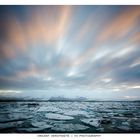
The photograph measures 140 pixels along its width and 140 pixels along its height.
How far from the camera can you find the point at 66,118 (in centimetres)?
291

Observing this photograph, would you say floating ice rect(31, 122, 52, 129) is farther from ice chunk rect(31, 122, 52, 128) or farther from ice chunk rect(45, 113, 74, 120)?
ice chunk rect(45, 113, 74, 120)

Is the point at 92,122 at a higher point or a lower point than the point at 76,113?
lower

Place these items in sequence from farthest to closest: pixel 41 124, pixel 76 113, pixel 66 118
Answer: pixel 76 113 → pixel 66 118 → pixel 41 124

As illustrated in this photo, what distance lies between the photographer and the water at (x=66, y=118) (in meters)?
2.72

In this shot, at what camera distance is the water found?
2.72 metres

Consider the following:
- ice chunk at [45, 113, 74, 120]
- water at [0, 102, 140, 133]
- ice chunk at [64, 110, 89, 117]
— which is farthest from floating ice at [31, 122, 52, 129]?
ice chunk at [64, 110, 89, 117]

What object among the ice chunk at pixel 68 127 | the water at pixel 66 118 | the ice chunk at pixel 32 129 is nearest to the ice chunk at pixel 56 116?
the water at pixel 66 118

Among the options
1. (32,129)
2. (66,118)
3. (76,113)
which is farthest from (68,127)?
(32,129)

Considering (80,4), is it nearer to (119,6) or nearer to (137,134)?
(119,6)

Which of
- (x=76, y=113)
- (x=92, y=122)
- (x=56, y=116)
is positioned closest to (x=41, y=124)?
(x=56, y=116)

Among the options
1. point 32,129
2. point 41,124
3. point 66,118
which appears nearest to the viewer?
point 32,129

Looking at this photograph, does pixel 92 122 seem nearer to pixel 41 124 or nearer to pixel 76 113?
pixel 76 113

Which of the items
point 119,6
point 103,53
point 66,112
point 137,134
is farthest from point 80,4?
point 137,134

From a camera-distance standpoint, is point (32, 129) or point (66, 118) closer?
point (32, 129)
